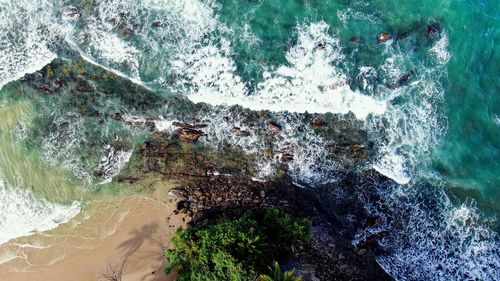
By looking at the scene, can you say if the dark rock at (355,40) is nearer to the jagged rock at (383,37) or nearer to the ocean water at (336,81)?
the ocean water at (336,81)

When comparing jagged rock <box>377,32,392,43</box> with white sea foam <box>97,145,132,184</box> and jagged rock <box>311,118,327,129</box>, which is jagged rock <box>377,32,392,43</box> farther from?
white sea foam <box>97,145,132,184</box>

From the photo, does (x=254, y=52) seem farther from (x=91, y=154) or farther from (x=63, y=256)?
(x=63, y=256)

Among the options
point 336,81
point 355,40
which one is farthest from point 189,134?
point 355,40

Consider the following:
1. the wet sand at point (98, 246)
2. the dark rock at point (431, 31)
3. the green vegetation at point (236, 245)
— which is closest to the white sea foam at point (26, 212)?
the wet sand at point (98, 246)

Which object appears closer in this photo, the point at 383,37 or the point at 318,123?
the point at 318,123

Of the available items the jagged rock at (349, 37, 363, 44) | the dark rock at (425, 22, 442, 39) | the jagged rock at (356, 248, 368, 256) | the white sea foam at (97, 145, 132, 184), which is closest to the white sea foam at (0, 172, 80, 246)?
the white sea foam at (97, 145, 132, 184)

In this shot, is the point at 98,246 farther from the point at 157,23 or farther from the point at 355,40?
the point at 355,40

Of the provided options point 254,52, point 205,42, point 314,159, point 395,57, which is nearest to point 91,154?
point 205,42
